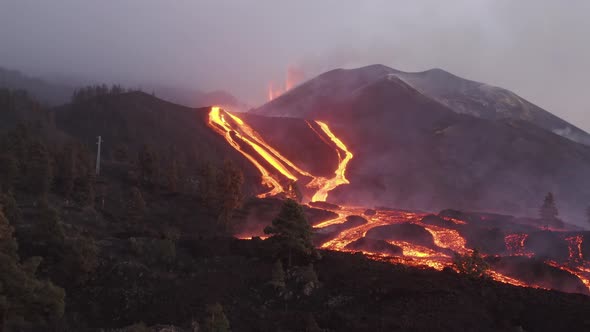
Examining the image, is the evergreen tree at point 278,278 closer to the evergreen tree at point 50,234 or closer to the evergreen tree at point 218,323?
the evergreen tree at point 218,323

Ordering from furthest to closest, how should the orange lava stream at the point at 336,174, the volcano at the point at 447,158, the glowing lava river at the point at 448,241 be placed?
1. the volcano at the point at 447,158
2. the orange lava stream at the point at 336,174
3. the glowing lava river at the point at 448,241

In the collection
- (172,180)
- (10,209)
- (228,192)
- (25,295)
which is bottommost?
(25,295)

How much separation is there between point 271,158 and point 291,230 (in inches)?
2978

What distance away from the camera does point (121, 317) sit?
20.7 meters

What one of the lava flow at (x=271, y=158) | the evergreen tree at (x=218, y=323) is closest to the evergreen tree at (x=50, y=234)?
the evergreen tree at (x=218, y=323)

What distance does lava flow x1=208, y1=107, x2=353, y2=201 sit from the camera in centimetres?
9119

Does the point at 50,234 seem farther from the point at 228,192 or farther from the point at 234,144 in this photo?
the point at 234,144

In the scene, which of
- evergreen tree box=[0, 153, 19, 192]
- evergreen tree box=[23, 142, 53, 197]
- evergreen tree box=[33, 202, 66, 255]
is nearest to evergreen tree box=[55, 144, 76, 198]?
evergreen tree box=[23, 142, 53, 197]

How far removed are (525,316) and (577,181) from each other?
9924cm

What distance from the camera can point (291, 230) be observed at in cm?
2959

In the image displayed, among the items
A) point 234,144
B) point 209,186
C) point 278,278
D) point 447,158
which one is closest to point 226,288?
point 278,278

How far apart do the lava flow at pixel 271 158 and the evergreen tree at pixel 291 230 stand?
155ft

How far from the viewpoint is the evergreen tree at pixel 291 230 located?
29359 millimetres

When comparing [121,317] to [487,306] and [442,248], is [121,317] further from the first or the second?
[442,248]
